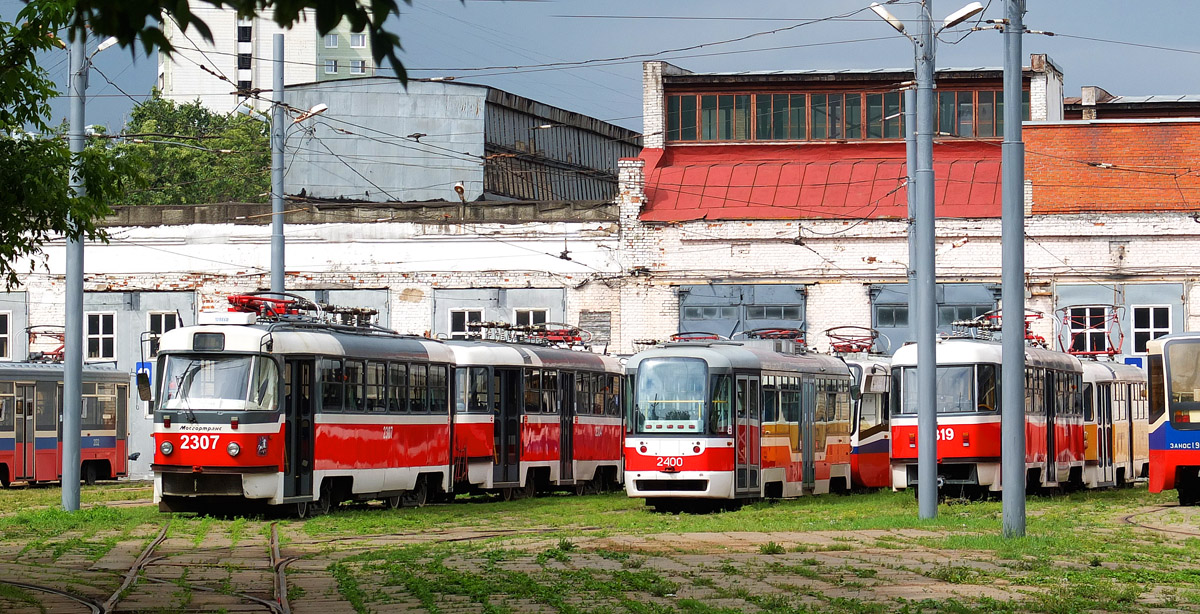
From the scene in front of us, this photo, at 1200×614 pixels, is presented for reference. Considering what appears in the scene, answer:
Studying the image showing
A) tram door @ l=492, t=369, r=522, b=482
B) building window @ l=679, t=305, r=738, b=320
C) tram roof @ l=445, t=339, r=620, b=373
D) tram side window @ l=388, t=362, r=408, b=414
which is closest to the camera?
tram side window @ l=388, t=362, r=408, b=414

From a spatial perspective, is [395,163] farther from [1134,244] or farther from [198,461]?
[198,461]

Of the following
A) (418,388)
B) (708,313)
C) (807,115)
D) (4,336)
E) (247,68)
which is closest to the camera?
(418,388)

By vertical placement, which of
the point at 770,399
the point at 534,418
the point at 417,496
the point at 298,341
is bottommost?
the point at 417,496

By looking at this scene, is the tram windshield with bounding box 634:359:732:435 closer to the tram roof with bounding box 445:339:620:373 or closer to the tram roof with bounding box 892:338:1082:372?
the tram roof with bounding box 445:339:620:373

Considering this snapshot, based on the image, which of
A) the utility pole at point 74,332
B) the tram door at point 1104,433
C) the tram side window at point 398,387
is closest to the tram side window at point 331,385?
the tram side window at point 398,387

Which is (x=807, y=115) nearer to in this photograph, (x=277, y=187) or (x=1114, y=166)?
(x=1114, y=166)

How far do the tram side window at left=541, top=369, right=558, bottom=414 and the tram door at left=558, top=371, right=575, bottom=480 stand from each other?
216 mm

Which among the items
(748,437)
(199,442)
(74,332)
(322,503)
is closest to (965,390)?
(748,437)

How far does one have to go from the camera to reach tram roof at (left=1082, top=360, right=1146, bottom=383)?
3291 centimetres

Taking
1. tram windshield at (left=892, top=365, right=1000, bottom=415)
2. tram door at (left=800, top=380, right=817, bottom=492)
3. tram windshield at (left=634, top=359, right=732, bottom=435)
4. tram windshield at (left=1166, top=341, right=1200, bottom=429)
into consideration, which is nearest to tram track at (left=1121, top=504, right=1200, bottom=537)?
tram windshield at (left=1166, top=341, right=1200, bottom=429)

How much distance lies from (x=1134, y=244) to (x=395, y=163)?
25.5 m

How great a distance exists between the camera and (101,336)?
146 feet

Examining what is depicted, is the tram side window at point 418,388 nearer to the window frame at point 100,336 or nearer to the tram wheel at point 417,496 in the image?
the tram wheel at point 417,496

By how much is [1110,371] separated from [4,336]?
27363mm
